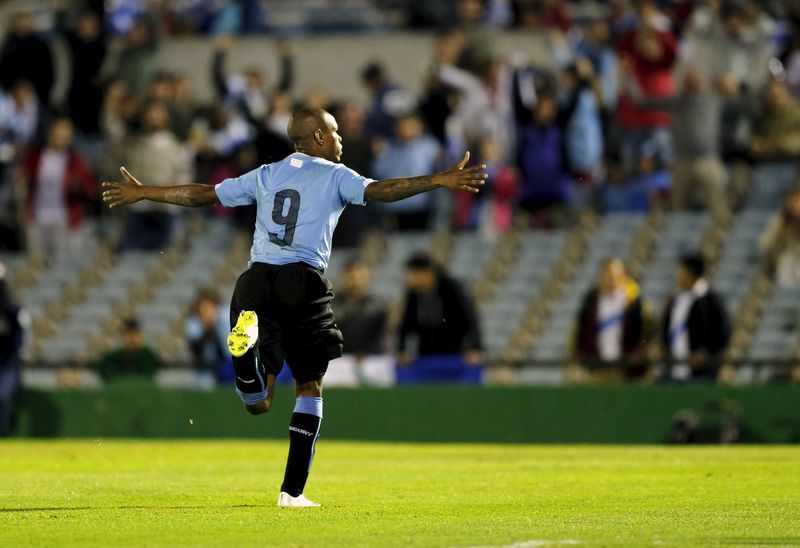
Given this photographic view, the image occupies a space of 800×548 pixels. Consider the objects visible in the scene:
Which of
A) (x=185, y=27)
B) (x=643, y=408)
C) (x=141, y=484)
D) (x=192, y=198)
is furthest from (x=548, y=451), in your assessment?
(x=185, y=27)

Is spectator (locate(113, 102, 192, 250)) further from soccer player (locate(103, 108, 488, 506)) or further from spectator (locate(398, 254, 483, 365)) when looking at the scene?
soccer player (locate(103, 108, 488, 506))

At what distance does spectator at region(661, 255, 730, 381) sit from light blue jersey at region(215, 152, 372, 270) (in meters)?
8.34

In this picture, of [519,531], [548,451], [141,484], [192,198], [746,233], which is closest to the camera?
[519,531]

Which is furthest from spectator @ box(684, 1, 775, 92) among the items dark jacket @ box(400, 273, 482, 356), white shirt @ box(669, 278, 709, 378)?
dark jacket @ box(400, 273, 482, 356)

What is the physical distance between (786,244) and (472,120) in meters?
4.67

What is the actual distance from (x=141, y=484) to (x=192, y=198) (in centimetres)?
286

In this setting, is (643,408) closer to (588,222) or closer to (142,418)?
(588,222)

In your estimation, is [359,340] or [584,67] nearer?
[359,340]

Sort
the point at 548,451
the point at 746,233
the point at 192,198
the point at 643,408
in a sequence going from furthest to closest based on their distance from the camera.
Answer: the point at 746,233 < the point at 643,408 < the point at 548,451 < the point at 192,198

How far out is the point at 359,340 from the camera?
66.0ft

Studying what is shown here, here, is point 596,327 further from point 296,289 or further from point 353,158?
point 296,289

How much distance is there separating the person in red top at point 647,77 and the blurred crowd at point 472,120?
0.08 ft

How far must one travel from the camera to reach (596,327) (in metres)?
19.4

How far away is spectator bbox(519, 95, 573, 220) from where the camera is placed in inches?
882
